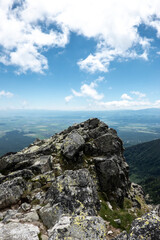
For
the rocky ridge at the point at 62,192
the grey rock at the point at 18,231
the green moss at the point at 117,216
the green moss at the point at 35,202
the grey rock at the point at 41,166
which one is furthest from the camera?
the grey rock at the point at 41,166

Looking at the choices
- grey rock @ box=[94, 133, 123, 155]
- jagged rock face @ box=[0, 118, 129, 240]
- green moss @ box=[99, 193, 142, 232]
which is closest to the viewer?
jagged rock face @ box=[0, 118, 129, 240]

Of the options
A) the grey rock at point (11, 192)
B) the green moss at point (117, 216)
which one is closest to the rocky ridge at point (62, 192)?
the grey rock at point (11, 192)

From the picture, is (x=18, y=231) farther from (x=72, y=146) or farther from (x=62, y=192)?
(x=72, y=146)

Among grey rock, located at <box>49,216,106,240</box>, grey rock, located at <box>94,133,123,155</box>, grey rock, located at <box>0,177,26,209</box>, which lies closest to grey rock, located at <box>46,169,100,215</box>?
grey rock, located at <box>49,216,106,240</box>

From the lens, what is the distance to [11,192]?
698 inches

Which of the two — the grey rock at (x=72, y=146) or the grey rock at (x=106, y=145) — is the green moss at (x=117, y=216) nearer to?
the grey rock at (x=72, y=146)

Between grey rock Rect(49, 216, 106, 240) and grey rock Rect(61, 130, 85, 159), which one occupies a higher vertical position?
grey rock Rect(61, 130, 85, 159)

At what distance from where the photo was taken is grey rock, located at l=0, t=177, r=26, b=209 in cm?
1684

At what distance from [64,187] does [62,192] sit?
0.68 m

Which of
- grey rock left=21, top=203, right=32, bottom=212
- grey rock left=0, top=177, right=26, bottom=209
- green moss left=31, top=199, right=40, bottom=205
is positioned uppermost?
grey rock left=0, top=177, right=26, bottom=209

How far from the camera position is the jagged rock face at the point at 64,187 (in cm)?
1123

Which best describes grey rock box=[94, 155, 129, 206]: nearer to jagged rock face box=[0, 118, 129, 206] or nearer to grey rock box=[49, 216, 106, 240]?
jagged rock face box=[0, 118, 129, 206]

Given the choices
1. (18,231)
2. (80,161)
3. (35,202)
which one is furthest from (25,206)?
(80,161)

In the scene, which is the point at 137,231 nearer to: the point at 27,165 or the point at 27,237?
the point at 27,237
